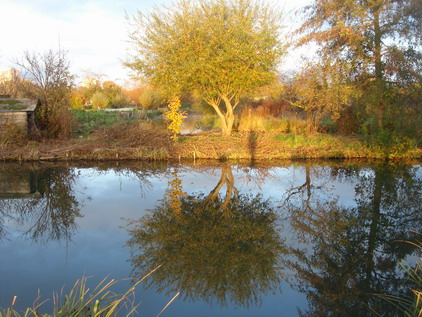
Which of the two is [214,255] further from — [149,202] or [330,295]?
[149,202]

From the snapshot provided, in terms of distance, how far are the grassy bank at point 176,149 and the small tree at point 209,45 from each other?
2.48 meters

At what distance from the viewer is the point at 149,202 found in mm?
7961

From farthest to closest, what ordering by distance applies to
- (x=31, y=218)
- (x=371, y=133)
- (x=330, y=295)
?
(x=371, y=133)
(x=31, y=218)
(x=330, y=295)

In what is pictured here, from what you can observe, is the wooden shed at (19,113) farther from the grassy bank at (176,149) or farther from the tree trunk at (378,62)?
the tree trunk at (378,62)

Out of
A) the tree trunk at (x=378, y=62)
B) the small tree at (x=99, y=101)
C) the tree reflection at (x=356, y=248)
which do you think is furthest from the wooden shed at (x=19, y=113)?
the small tree at (x=99, y=101)

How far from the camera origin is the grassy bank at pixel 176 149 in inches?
516

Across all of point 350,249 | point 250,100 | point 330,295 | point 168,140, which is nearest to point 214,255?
point 330,295

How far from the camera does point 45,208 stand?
297 inches

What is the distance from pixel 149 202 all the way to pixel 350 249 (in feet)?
14.5

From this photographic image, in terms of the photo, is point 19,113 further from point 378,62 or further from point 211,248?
point 378,62

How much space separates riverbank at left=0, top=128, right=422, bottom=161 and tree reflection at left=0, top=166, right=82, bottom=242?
2.62 metres

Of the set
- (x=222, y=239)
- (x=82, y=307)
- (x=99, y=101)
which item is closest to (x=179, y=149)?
(x=222, y=239)

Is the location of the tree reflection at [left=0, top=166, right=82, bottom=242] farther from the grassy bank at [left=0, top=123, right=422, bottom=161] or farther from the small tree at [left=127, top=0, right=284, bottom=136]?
the small tree at [left=127, top=0, right=284, bottom=136]

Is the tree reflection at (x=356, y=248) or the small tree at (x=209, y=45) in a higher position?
the small tree at (x=209, y=45)
